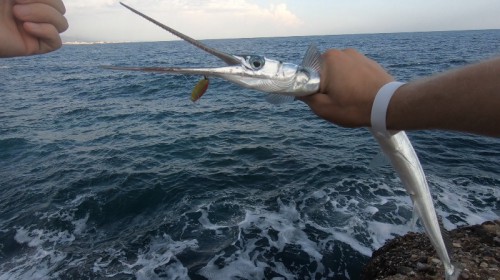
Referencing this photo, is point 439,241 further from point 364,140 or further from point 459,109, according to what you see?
point 364,140

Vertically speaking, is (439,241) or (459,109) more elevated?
(459,109)

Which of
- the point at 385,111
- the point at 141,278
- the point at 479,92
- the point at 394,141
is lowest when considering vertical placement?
the point at 141,278

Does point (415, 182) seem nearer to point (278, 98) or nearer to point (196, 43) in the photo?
point (278, 98)

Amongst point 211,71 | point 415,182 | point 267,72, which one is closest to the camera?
point 211,71

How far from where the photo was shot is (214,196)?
8758mm

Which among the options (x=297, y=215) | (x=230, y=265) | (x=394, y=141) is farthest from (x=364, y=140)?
(x=394, y=141)

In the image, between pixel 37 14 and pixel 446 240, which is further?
pixel 446 240

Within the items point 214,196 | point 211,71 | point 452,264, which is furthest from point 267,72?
point 214,196

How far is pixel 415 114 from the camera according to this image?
197cm

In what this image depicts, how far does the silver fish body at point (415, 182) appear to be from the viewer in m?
3.08

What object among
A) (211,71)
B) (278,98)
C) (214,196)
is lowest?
(214,196)

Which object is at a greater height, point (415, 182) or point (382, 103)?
point (382, 103)

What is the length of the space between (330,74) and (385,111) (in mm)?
442

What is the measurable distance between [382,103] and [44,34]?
2283 millimetres
